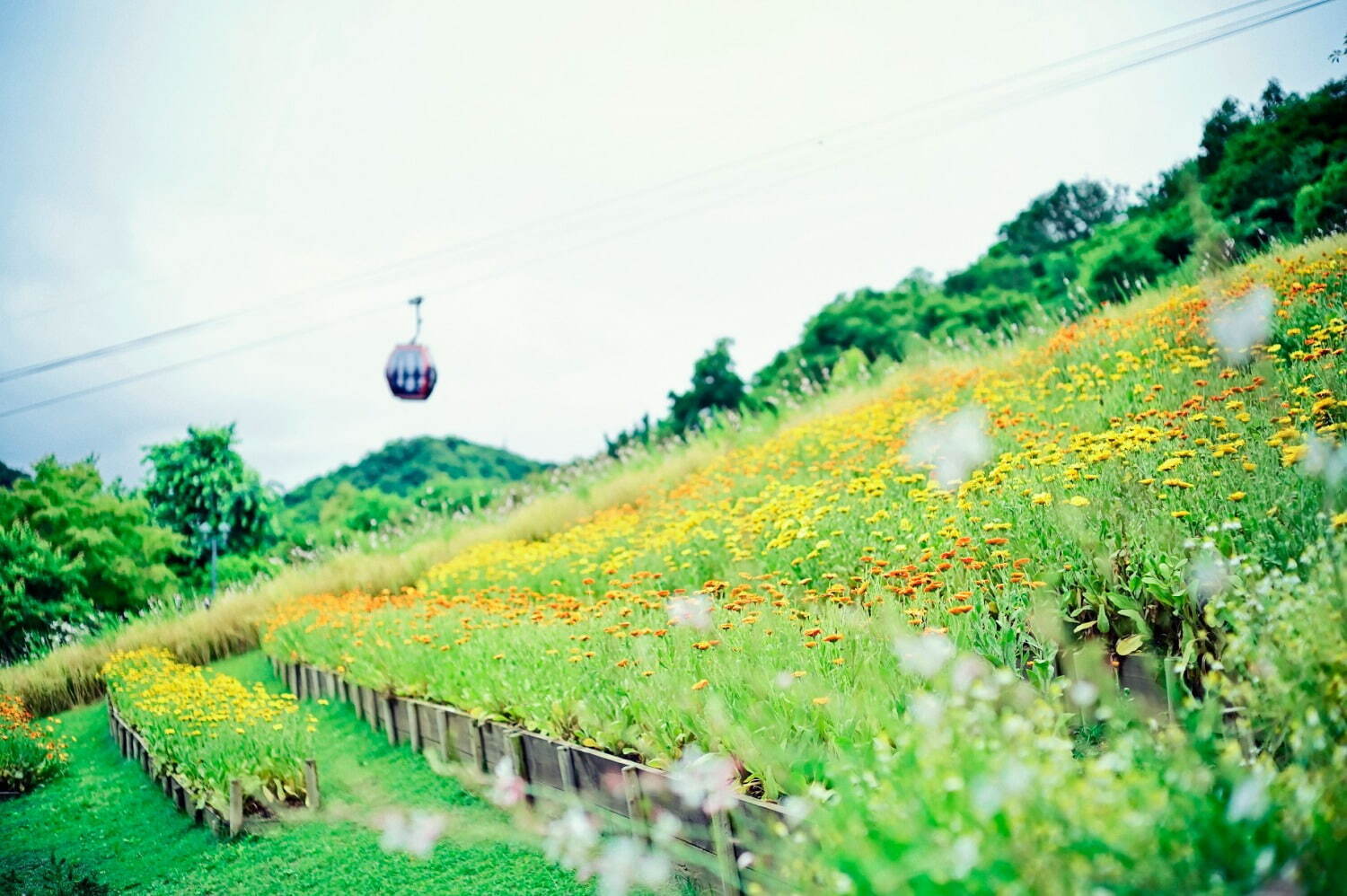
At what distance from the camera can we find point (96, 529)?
8.00 m

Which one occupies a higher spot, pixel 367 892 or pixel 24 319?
pixel 24 319

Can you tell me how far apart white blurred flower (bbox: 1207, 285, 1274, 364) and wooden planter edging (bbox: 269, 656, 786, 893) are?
4.13 meters

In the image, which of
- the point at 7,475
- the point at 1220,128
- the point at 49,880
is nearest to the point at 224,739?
the point at 49,880

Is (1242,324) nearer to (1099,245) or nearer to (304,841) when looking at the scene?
(304,841)

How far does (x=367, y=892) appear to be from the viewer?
9.76 feet

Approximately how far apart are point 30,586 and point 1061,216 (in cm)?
2312

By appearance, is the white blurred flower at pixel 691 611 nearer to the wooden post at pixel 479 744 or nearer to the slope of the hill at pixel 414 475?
the wooden post at pixel 479 744

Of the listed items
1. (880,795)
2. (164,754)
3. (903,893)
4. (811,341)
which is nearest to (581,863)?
(880,795)

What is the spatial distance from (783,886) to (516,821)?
1914mm

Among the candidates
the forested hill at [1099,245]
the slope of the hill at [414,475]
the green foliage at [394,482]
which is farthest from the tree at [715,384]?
the slope of the hill at [414,475]

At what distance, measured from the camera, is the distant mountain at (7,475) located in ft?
22.0

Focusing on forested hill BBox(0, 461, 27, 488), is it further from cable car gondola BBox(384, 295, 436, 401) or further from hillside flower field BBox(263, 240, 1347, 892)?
cable car gondola BBox(384, 295, 436, 401)

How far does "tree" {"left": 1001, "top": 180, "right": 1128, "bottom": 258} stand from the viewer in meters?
20.8

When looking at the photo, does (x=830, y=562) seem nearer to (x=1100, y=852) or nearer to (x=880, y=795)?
(x=880, y=795)
